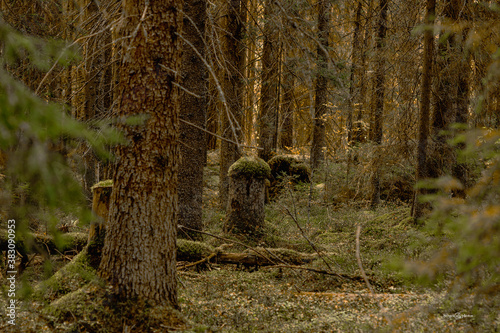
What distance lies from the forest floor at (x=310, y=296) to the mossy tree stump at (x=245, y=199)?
49 centimetres

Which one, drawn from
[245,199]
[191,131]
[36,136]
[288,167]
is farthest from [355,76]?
[36,136]

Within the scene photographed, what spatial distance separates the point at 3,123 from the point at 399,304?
169 inches

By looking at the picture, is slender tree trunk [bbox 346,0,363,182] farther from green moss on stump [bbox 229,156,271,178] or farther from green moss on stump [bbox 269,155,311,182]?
green moss on stump [bbox 229,156,271,178]

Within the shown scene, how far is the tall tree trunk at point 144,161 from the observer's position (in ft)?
11.7

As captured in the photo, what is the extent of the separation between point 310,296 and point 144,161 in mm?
3096

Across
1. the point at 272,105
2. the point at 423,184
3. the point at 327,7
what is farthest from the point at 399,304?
the point at 327,7

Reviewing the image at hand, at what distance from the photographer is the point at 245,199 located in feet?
27.4

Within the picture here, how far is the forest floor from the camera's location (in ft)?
10.8

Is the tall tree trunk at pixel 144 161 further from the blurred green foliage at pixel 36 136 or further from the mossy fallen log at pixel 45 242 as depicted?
the blurred green foliage at pixel 36 136

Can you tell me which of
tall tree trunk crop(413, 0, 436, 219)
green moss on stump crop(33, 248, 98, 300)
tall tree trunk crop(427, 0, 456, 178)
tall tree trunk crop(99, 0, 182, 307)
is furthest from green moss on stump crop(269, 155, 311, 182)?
tall tree trunk crop(99, 0, 182, 307)

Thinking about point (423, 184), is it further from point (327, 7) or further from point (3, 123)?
point (327, 7)

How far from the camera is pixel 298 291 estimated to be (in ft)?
17.5

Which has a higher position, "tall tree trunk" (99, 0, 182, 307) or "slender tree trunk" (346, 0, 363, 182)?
"slender tree trunk" (346, 0, 363, 182)

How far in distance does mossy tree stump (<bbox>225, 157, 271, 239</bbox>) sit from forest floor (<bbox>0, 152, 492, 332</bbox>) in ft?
1.62
